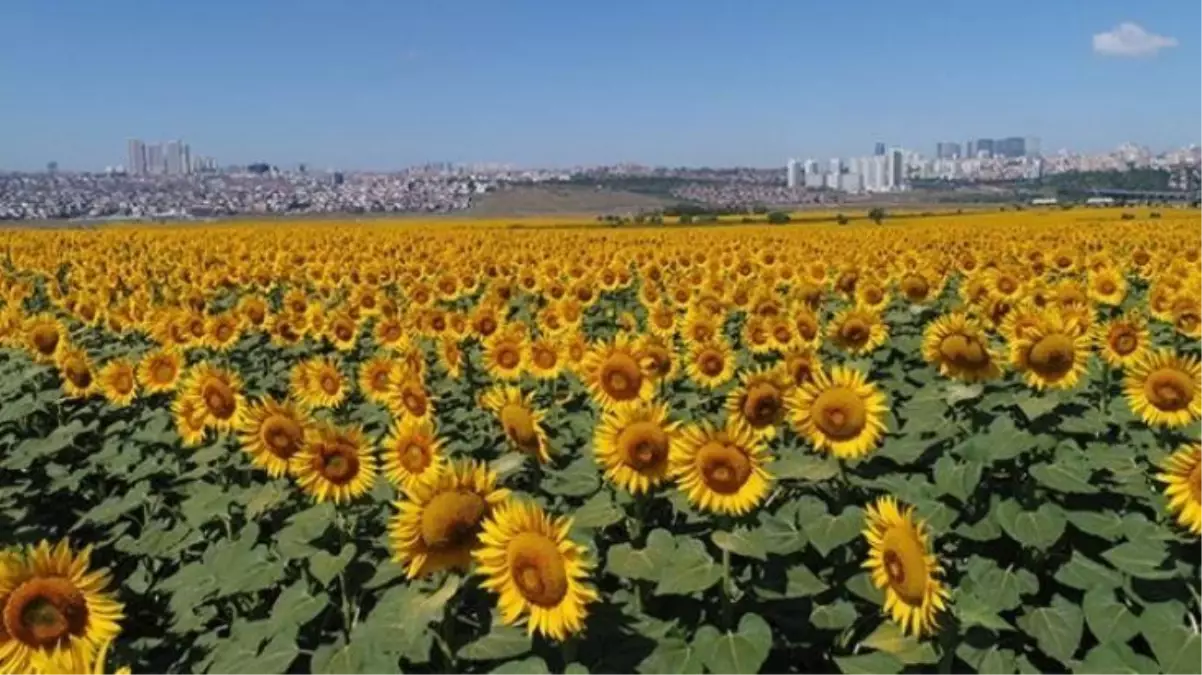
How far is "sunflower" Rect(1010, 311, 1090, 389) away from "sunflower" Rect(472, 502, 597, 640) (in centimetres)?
292

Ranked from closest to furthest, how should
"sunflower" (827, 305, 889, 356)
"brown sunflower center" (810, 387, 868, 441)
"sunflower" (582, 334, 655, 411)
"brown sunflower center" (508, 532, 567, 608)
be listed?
"brown sunflower center" (508, 532, 567, 608)
"brown sunflower center" (810, 387, 868, 441)
"sunflower" (582, 334, 655, 411)
"sunflower" (827, 305, 889, 356)

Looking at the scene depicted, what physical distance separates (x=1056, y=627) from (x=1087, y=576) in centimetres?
29

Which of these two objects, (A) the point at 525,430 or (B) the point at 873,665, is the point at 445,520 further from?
(B) the point at 873,665

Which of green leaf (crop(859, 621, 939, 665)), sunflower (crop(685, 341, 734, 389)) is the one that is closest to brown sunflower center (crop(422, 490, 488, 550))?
green leaf (crop(859, 621, 939, 665))

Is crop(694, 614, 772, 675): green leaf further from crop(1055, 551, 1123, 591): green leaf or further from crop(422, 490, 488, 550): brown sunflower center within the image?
crop(1055, 551, 1123, 591): green leaf

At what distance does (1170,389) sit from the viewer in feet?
16.1

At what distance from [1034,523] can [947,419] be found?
1118 millimetres

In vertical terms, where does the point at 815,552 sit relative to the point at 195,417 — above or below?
below

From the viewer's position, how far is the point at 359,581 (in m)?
4.21

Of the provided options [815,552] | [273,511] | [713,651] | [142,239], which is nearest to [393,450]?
[273,511]

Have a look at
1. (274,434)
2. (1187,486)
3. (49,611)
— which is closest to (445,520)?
(49,611)

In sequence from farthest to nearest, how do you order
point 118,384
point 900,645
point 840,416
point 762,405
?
point 118,384 < point 762,405 < point 840,416 < point 900,645

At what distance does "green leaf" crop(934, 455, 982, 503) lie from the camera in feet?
14.3

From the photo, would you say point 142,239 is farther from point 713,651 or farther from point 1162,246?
point 713,651
